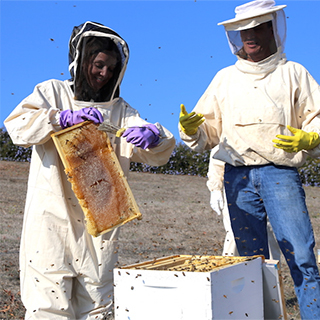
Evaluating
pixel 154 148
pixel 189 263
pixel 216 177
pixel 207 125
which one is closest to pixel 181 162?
pixel 216 177

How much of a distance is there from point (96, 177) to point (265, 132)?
1158 mm

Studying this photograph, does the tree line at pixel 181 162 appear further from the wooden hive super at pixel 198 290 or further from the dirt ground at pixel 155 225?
the wooden hive super at pixel 198 290

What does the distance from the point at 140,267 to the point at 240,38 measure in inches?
63.1

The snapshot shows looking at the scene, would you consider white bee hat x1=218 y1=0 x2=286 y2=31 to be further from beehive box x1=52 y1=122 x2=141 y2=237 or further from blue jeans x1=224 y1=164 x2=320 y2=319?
beehive box x1=52 y1=122 x2=141 y2=237

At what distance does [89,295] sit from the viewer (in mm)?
3311

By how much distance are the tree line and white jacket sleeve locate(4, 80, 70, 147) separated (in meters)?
12.4

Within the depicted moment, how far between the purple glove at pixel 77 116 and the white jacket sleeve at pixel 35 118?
55mm

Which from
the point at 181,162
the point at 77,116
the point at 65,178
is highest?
the point at 77,116

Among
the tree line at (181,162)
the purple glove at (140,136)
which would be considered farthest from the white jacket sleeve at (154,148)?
the tree line at (181,162)

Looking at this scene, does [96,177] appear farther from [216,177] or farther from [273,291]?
[216,177]

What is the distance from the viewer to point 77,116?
3.13m

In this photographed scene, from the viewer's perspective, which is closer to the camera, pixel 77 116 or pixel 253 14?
pixel 253 14

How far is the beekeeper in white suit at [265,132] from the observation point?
277cm

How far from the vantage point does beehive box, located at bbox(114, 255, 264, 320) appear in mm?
2133
